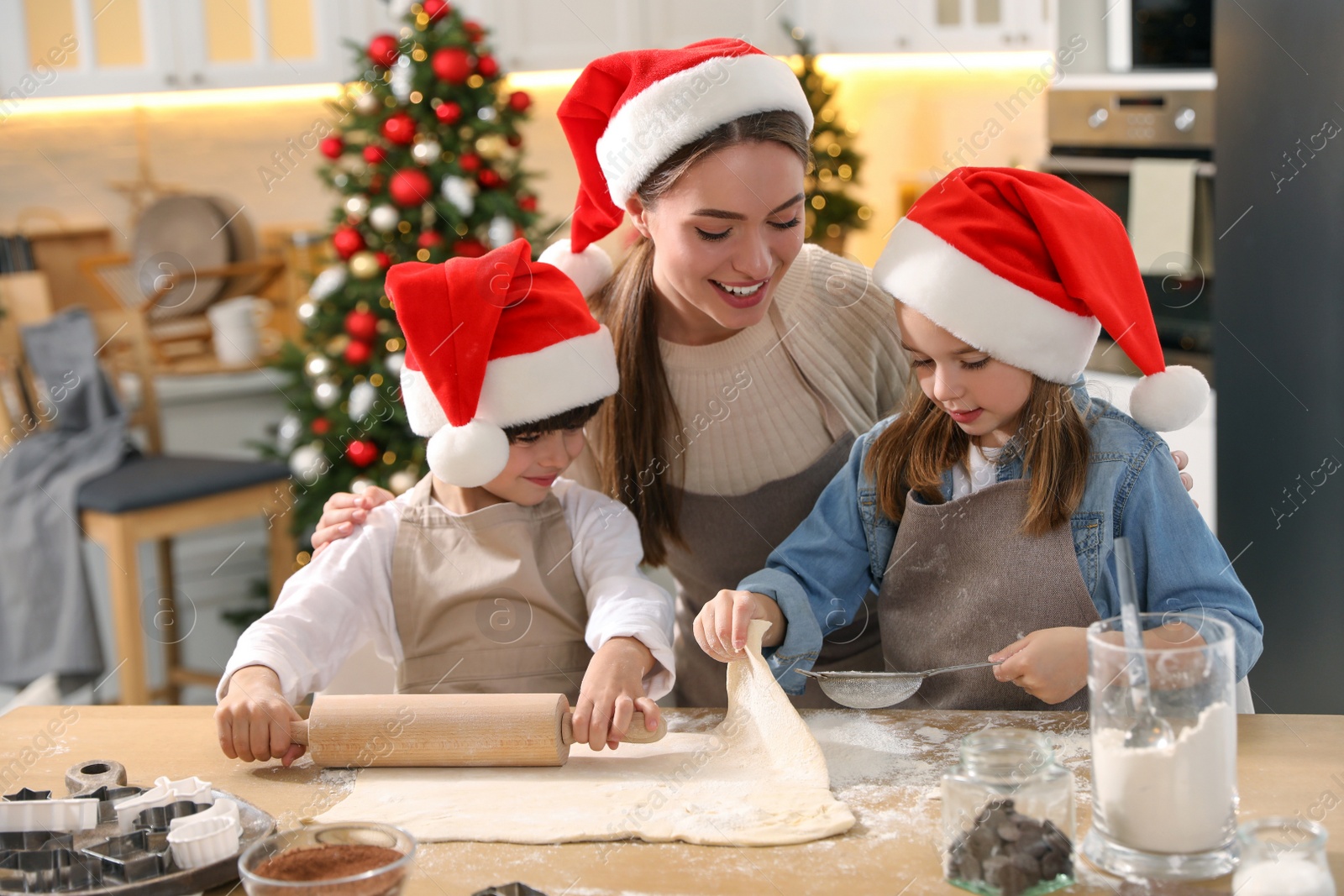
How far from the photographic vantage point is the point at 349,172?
2939mm

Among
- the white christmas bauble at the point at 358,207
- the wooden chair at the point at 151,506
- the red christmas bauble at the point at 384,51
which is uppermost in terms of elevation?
the red christmas bauble at the point at 384,51

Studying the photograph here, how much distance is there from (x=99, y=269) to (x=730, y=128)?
3.04 metres

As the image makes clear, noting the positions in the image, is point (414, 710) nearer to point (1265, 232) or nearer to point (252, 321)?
point (1265, 232)

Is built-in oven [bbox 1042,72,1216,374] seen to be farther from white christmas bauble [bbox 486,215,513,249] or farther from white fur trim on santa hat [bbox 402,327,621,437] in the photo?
white fur trim on santa hat [bbox 402,327,621,437]

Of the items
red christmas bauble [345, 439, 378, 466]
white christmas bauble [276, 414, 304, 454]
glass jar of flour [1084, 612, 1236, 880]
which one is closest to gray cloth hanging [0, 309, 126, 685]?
white christmas bauble [276, 414, 304, 454]

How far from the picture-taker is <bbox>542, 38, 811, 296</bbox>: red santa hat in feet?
4.40

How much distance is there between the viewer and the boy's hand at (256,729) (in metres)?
1.08

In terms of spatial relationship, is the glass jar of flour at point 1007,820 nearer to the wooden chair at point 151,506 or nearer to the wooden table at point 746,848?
the wooden table at point 746,848

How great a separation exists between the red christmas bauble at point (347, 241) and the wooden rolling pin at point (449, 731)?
2018 mm

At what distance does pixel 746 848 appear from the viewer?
910mm

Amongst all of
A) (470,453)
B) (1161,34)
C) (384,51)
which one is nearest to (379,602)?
(470,453)

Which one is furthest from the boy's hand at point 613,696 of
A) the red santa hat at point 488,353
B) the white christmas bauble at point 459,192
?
the white christmas bauble at point 459,192

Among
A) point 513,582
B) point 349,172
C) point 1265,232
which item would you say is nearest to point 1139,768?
point 513,582

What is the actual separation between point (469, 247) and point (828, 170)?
1490 millimetres
